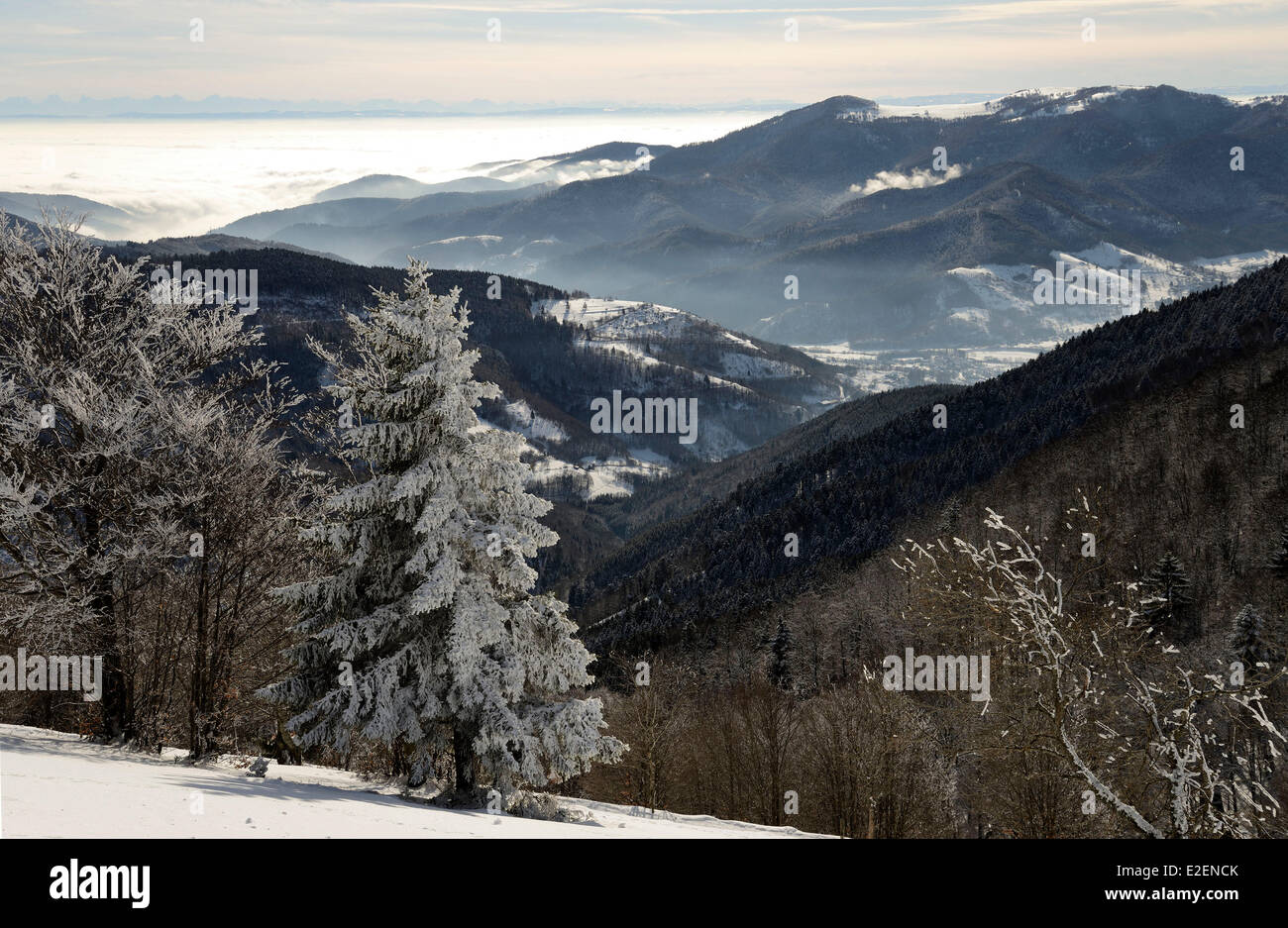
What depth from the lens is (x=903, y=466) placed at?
490 ft

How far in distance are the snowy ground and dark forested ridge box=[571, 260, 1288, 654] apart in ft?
293

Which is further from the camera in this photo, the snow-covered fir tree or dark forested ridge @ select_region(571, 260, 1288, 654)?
dark forested ridge @ select_region(571, 260, 1288, 654)

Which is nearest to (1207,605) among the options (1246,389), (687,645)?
(1246,389)

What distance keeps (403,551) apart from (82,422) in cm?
862

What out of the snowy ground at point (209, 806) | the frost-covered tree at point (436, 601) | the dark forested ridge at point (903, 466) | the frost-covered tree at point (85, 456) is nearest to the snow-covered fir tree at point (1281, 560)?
the dark forested ridge at point (903, 466)

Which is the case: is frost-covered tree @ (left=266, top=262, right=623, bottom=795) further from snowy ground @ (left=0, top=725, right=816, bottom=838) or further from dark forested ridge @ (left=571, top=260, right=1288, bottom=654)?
dark forested ridge @ (left=571, top=260, right=1288, bottom=654)

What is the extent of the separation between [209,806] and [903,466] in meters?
144

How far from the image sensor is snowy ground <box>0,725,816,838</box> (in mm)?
12414

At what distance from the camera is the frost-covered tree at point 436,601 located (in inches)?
803

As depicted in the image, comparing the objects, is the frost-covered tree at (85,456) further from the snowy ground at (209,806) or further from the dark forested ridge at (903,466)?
the dark forested ridge at (903,466)

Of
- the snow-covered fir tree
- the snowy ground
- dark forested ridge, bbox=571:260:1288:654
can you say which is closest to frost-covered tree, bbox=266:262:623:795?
the snowy ground

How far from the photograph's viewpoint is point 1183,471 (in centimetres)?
10612

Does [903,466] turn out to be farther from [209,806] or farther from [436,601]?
[209,806]

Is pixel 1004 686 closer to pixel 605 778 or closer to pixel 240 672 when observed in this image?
pixel 605 778
